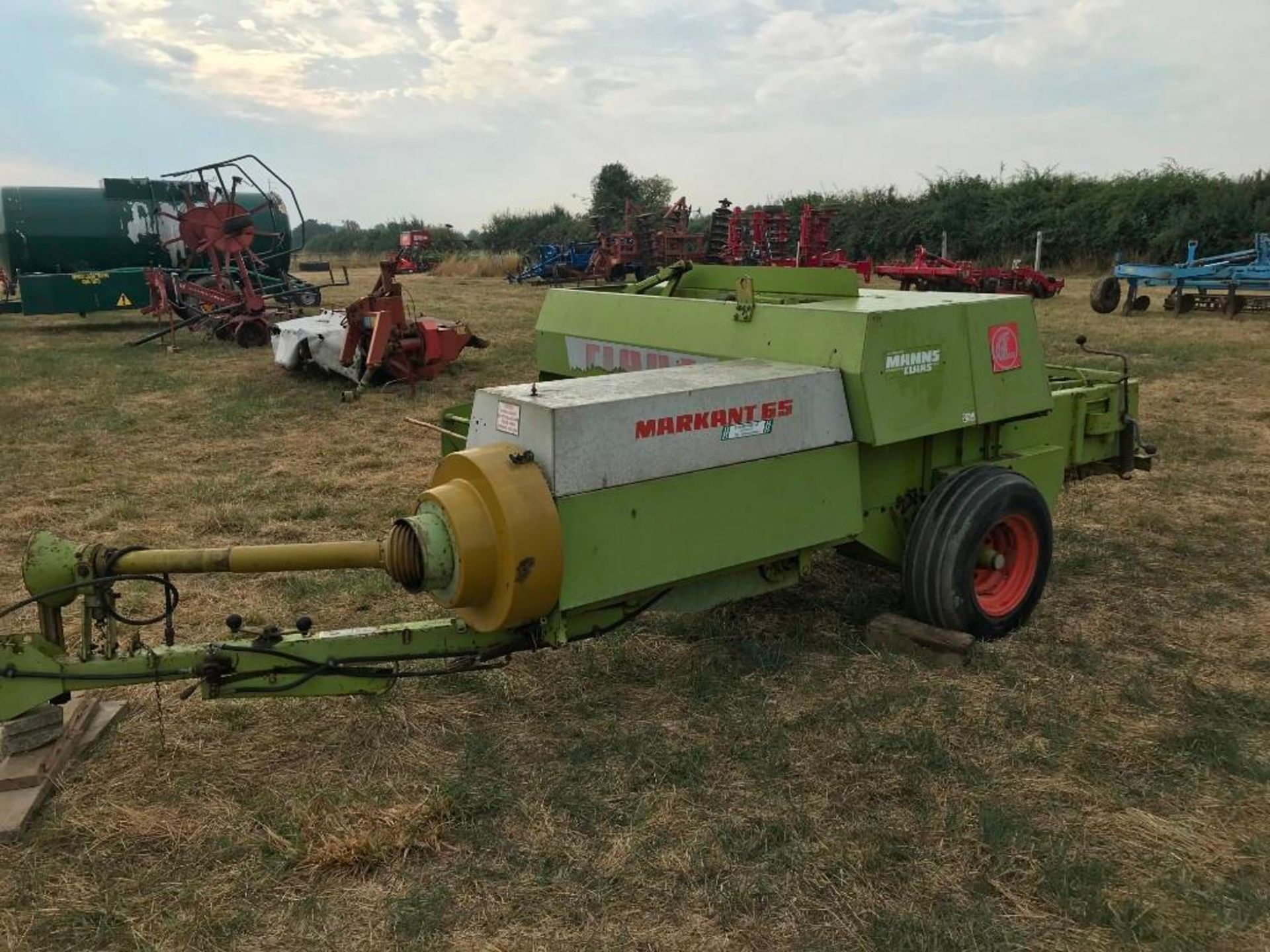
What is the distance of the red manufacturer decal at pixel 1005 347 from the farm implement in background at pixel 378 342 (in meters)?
7.10

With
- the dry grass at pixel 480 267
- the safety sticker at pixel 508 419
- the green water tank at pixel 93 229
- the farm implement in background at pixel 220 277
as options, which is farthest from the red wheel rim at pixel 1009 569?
the dry grass at pixel 480 267

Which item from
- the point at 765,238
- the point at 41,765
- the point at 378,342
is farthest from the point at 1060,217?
the point at 41,765

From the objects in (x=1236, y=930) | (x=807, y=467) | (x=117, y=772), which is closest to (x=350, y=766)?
(x=117, y=772)

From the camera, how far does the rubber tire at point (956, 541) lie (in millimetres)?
3746

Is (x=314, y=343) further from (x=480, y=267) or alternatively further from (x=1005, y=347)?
(x=480, y=267)

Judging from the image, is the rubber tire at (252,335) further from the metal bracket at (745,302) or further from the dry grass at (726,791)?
the metal bracket at (745,302)

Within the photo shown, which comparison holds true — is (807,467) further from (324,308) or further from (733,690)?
(324,308)

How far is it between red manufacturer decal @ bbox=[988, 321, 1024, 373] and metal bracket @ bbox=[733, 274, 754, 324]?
952mm

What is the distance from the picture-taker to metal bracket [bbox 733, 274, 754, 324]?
3.76 meters

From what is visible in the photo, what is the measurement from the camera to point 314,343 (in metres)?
10.4

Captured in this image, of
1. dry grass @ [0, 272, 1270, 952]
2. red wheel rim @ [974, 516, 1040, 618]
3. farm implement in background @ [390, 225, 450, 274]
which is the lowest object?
dry grass @ [0, 272, 1270, 952]

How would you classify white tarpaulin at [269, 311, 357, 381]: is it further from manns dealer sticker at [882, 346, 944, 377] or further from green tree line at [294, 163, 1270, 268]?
green tree line at [294, 163, 1270, 268]

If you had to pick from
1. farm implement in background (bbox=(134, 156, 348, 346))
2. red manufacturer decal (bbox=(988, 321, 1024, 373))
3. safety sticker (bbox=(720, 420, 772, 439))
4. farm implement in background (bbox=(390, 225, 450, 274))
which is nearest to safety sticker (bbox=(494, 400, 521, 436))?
safety sticker (bbox=(720, 420, 772, 439))

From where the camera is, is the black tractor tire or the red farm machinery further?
the red farm machinery
